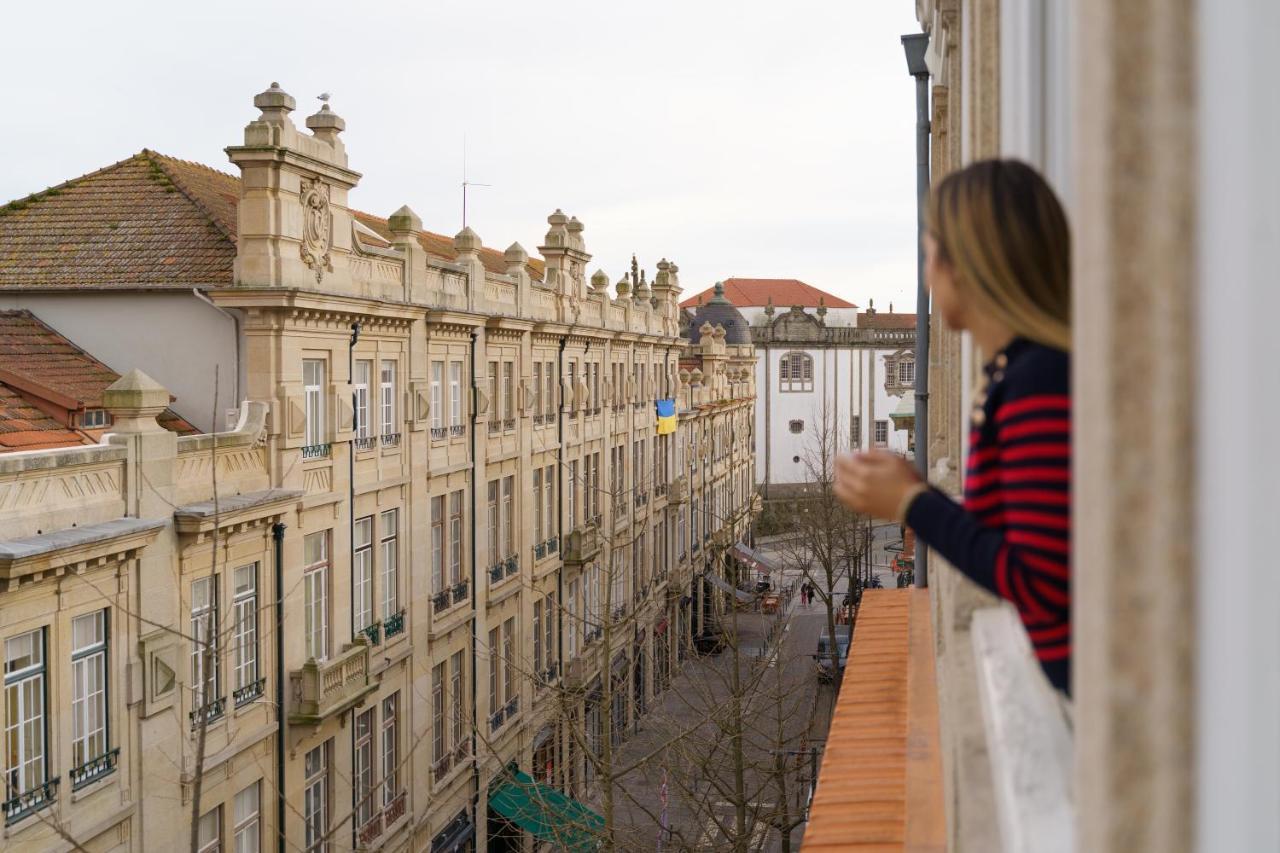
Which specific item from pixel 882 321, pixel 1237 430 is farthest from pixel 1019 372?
pixel 882 321

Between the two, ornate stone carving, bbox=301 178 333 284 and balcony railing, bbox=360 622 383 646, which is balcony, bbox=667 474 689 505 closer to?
balcony railing, bbox=360 622 383 646

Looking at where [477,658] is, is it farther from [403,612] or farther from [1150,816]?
[1150,816]

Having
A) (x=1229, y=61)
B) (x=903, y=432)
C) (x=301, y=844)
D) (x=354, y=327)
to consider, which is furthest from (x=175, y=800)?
(x=903, y=432)

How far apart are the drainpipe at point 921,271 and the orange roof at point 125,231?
11906mm

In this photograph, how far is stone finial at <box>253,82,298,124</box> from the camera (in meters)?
18.8

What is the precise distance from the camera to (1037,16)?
103 inches

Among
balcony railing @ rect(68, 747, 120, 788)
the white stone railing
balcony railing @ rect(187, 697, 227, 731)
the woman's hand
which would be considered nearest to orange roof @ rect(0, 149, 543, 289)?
balcony railing @ rect(187, 697, 227, 731)

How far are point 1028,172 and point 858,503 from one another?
2.17 ft

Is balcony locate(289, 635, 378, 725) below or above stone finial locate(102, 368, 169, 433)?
below

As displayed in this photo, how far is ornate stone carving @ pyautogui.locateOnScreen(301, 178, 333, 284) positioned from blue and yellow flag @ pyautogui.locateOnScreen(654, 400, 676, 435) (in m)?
27.0

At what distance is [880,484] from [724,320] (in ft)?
237

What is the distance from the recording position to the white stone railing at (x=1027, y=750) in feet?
6.61

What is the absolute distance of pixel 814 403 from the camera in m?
82.1

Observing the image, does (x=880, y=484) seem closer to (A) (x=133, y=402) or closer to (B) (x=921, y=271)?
(B) (x=921, y=271)
